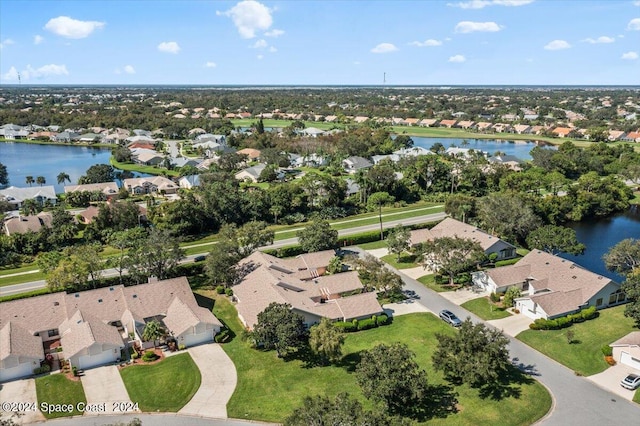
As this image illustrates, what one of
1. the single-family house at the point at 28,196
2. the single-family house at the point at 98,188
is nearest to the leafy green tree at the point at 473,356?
the single-family house at the point at 98,188

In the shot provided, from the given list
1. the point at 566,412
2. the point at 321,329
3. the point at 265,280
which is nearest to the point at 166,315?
the point at 265,280

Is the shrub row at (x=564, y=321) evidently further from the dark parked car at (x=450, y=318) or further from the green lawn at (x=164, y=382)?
the green lawn at (x=164, y=382)

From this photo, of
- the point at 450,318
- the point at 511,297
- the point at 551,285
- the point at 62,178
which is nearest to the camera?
the point at 450,318

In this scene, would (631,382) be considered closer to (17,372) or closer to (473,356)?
(473,356)

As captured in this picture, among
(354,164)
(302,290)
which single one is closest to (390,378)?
(302,290)

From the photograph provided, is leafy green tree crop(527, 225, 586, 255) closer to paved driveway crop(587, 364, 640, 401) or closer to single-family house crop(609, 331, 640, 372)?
single-family house crop(609, 331, 640, 372)

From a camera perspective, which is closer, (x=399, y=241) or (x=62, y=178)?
(x=399, y=241)
